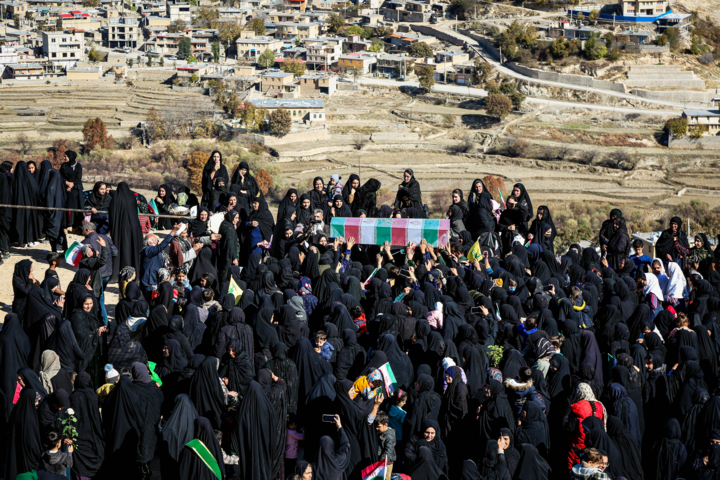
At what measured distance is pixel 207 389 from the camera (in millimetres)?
4805

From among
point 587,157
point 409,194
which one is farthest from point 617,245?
point 587,157

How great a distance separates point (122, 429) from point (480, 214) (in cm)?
460

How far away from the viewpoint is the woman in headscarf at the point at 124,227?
25.2 ft

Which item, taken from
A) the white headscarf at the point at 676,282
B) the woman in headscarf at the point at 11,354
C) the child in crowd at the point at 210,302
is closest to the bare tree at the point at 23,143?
the child in crowd at the point at 210,302

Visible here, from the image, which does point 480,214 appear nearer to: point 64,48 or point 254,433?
point 254,433

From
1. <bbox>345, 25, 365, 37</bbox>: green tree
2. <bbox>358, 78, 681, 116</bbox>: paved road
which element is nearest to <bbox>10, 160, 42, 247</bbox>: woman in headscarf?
<bbox>358, 78, 681, 116</bbox>: paved road

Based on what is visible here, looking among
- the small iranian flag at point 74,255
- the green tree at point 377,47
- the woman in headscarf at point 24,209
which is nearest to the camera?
the small iranian flag at point 74,255

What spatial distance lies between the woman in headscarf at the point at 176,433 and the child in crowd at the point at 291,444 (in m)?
0.80

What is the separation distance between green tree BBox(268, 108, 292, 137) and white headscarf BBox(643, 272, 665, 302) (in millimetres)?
Answer: 39018

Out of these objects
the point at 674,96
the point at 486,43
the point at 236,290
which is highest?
the point at 486,43

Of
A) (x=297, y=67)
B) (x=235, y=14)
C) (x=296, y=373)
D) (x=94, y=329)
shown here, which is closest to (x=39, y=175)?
(x=94, y=329)

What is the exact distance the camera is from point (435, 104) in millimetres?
49844

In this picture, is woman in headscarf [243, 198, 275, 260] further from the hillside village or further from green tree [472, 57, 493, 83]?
green tree [472, 57, 493, 83]

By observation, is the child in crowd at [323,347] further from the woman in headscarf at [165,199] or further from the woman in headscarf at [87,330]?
the woman in headscarf at [165,199]
